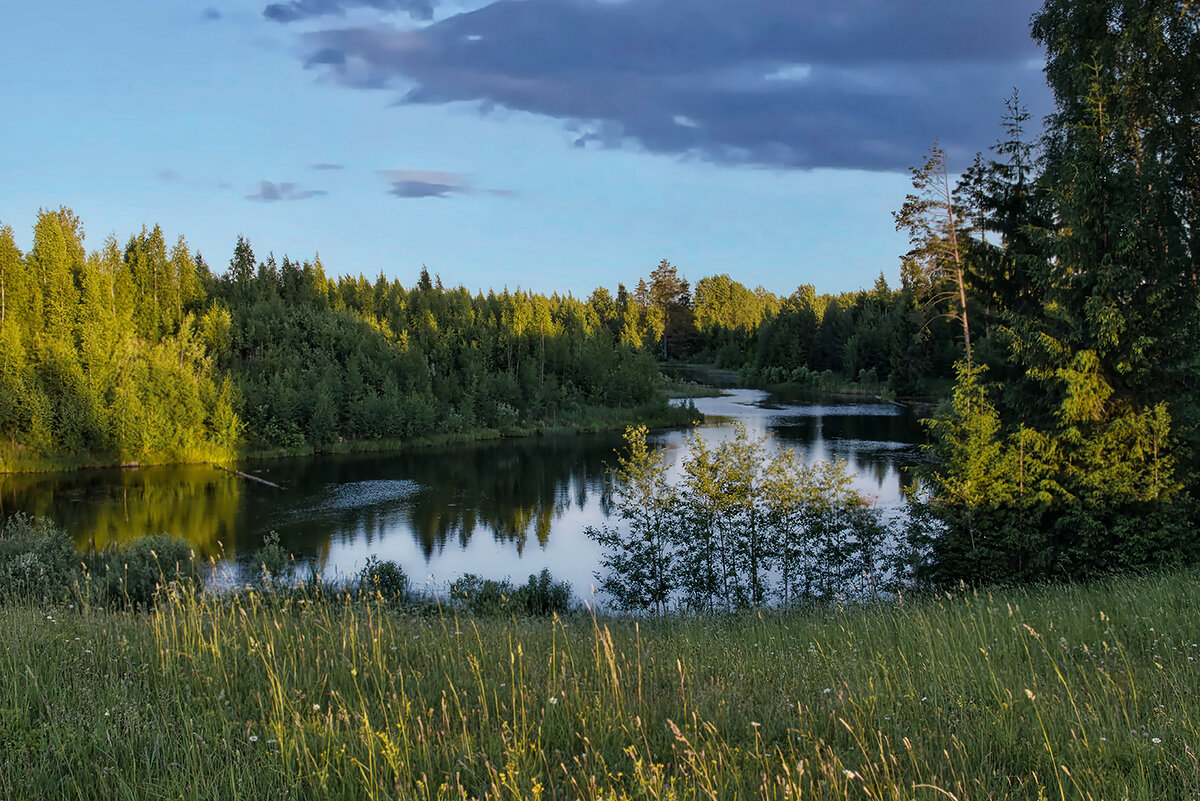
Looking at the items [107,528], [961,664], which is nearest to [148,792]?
[961,664]

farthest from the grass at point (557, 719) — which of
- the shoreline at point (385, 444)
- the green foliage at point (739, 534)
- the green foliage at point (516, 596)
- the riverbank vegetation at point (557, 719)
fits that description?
the shoreline at point (385, 444)

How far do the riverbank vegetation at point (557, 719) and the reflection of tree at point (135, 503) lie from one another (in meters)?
21.3

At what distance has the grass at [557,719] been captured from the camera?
303 cm

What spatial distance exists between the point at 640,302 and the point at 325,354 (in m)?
102

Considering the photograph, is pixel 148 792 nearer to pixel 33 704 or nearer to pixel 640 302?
pixel 33 704

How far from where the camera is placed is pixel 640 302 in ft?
500

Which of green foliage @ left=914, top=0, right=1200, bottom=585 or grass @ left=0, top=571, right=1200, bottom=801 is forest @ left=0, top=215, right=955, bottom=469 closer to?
green foliage @ left=914, top=0, right=1200, bottom=585

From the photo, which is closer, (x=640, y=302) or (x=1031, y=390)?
(x=1031, y=390)

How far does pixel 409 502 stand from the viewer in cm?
3253

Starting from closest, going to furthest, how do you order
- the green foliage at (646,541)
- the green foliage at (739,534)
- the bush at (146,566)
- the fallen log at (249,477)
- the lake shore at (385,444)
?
the bush at (146,566) → the green foliage at (739,534) → the green foliage at (646,541) → the fallen log at (249,477) → the lake shore at (385,444)

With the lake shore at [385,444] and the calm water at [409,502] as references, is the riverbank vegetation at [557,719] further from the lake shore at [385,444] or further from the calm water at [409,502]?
the lake shore at [385,444]

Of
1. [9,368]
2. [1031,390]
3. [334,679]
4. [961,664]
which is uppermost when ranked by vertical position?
[9,368]

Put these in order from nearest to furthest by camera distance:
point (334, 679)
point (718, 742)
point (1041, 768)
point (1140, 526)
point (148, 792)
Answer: point (148, 792)
point (1041, 768)
point (718, 742)
point (334, 679)
point (1140, 526)

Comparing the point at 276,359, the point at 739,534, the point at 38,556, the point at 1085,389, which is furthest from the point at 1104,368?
the point at 276,359
